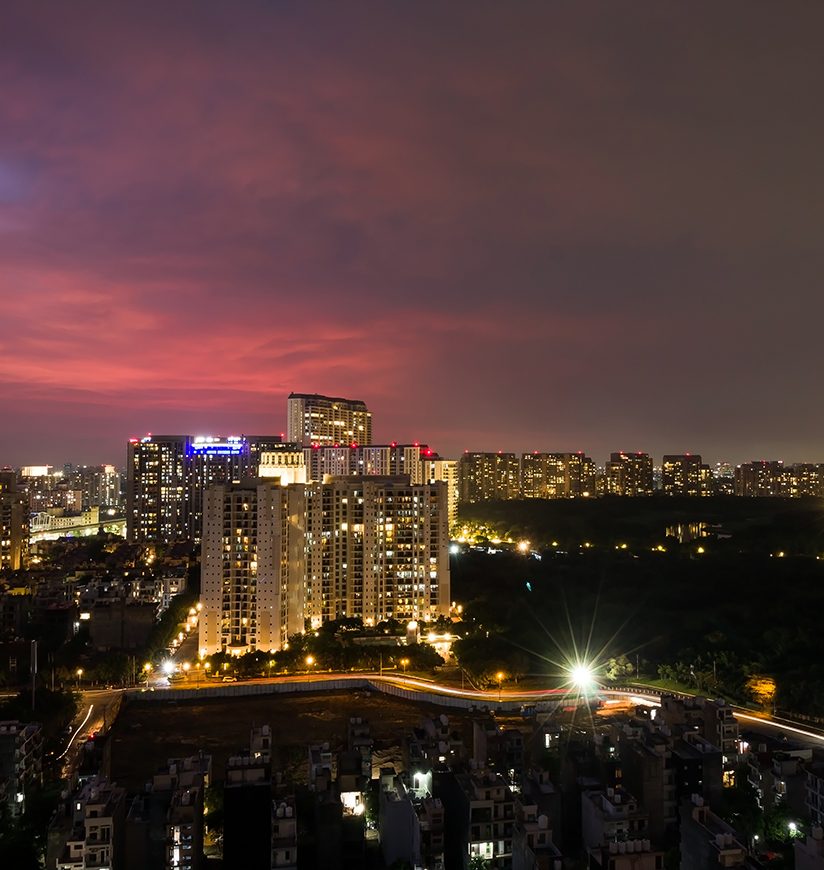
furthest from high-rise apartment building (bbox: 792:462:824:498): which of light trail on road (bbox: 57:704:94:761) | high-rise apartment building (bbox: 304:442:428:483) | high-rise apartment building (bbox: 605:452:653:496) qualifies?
light trail on road (bbox: 57:704:94:761)

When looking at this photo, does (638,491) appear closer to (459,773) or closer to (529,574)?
(529,574)

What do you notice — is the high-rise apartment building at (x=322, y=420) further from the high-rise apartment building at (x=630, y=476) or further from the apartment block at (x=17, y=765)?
the apartment block at (x=17, y=765)

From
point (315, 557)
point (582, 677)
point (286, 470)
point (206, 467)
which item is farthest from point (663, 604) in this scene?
point (206, 467)

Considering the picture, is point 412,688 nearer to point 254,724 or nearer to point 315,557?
point 254,724

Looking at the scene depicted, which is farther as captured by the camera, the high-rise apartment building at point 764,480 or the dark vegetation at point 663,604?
the high-rise apartment building at point 764,480

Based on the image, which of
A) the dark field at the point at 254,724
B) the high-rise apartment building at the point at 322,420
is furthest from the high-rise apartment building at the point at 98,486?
the dark field at the point at 254,724
